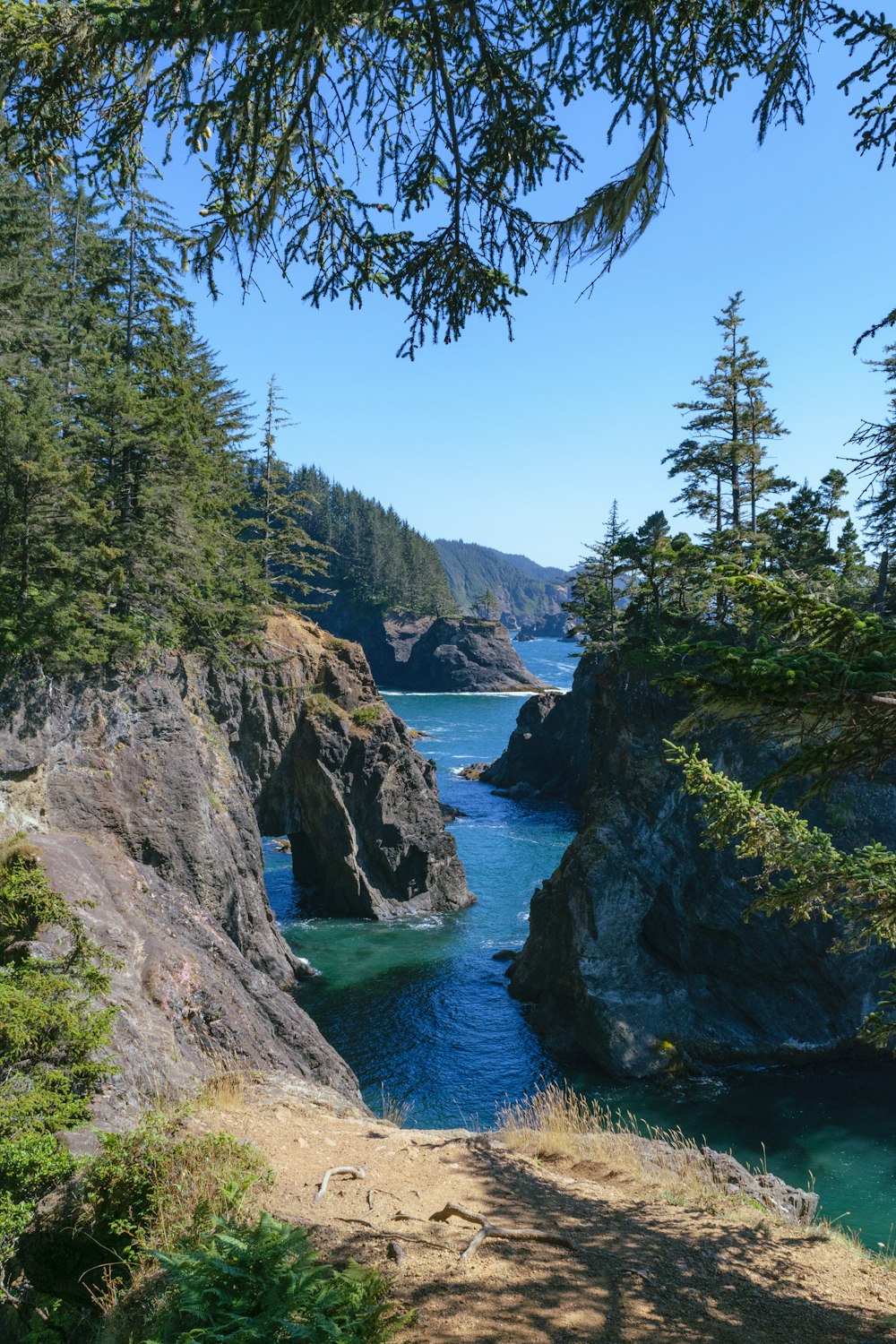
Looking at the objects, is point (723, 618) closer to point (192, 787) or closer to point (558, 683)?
point (192, 787)

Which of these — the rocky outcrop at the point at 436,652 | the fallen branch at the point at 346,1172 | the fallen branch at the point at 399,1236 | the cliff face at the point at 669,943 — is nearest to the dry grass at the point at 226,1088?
the fallen branch at the point at 346,1172

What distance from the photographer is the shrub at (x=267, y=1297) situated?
5.10 metres

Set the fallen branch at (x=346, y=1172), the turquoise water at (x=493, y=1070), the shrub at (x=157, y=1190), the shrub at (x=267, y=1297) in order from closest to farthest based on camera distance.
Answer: the shrub at (x=267, y=1297)
the shrub at (x=157, y=1190)
the fallen branch at (x=346, y=1172)
the turquoise water at (x=493, y=1070)

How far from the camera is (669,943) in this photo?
29.6m

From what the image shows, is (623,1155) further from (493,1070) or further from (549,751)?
(549,751)

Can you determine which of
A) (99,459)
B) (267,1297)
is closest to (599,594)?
(99,459)

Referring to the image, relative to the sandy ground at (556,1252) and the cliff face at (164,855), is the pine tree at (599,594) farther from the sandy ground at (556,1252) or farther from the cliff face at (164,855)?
the sandy ground at (556,1252)

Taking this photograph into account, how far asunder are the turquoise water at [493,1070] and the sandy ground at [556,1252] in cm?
443

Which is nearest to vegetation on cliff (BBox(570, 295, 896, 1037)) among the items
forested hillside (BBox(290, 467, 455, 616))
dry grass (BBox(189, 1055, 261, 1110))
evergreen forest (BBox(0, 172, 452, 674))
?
dry grass (BBox(189, 1055, 261, 1110))

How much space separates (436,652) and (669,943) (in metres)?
88.3

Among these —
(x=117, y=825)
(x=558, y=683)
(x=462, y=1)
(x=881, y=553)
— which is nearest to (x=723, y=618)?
(x=881, y=553)

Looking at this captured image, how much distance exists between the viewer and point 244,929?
23078 millimetres

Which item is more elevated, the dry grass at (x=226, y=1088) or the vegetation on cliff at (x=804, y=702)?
the vegetation on cliff at (x=804, y=702)

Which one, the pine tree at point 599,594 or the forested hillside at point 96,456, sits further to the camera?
the pine tree at point 599,594
